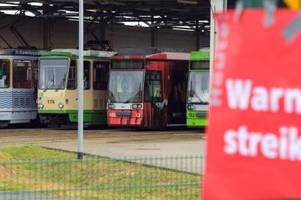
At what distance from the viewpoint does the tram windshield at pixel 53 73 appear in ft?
97.6

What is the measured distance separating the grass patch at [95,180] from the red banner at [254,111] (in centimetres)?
674

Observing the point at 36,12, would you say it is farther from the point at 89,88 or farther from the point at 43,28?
the point at 89,88

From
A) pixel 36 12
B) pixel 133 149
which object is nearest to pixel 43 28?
pixel 36 12

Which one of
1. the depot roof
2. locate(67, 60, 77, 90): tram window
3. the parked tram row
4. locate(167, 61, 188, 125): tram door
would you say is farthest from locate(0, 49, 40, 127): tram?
the depot roof

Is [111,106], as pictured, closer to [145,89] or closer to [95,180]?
[145,89]

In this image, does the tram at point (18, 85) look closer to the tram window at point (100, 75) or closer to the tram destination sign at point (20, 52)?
the tram destination sign at point (20, 52)

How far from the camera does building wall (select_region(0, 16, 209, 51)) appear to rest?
44094 mm

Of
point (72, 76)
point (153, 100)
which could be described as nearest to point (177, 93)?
point (153, 100)

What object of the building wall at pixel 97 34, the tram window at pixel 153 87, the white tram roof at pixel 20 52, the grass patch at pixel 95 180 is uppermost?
the building wall at pixel 97 34

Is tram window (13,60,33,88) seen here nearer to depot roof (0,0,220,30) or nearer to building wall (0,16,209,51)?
depot roof (0,0,220,30)

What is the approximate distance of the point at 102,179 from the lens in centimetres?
A: 1320

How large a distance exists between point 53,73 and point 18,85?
198 centimetres

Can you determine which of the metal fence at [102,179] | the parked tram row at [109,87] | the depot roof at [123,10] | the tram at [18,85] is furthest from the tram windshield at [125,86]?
the metal fence at [102,179]

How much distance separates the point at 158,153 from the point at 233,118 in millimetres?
15616
